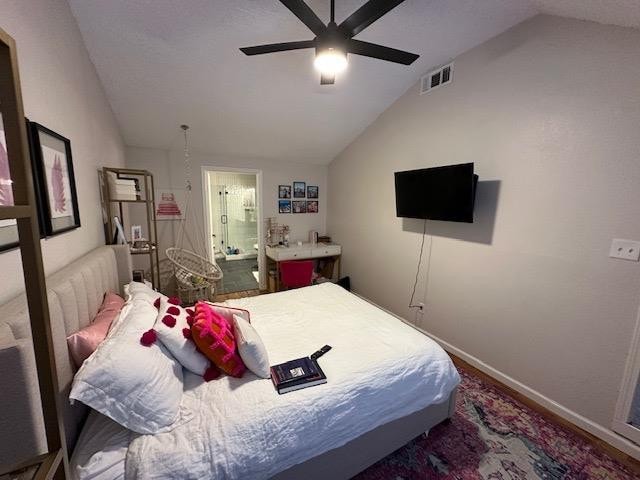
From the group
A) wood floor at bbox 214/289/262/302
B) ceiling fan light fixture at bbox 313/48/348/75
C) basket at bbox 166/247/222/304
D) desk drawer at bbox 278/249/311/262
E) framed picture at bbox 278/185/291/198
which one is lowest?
wood floor at bbox 214/289/262/302

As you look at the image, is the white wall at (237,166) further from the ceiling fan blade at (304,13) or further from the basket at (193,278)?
the ceiling fan blade at (304,13)

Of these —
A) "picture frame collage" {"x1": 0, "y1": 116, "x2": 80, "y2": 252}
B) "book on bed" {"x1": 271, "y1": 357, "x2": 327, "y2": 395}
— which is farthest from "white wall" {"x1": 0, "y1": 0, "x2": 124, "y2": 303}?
"book on bed" {"x1": 271, "y1": 357, "x2": 327, "y2": 395}

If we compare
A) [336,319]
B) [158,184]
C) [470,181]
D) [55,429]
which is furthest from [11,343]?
[158,184]

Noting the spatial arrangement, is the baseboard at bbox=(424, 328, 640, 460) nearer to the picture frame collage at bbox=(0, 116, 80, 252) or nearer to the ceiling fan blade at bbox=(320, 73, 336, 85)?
the ceiling fan blade at bbox=(320, 73, 336, 85)

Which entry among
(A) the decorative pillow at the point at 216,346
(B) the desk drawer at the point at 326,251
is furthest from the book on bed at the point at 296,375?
(B) the desk drawer at the point at 326,251

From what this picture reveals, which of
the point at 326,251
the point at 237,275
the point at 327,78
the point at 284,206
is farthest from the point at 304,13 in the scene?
the point at 237,275

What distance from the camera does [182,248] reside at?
395 cm

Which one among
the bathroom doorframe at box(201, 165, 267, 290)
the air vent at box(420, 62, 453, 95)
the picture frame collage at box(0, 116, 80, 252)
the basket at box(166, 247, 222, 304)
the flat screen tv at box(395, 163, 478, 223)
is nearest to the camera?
the picture frame collage at box(0, 116, 80, 252)

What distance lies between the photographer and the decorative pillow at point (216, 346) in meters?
1.36

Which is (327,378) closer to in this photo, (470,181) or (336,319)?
(336,319)

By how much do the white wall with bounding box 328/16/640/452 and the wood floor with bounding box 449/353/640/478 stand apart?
0.11 meters

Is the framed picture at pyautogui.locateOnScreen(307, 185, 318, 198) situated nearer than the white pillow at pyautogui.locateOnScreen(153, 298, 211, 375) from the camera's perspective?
No

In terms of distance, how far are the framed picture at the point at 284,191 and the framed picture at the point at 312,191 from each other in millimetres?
377

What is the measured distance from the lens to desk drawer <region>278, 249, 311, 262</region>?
407cm
